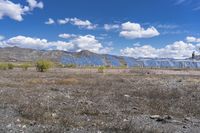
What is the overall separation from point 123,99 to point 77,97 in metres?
3.64

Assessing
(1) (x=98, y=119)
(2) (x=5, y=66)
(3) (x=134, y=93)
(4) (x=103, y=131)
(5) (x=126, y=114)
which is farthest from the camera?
(2) (x=5, y=66)

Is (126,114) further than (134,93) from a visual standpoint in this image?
No

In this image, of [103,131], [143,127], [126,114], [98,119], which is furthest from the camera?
[126,114]

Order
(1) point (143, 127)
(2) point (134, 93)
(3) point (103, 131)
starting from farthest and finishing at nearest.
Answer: (2) point (134, 93), (1) point (143, 127), (3) point (103, 131)

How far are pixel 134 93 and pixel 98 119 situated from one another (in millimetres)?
14423

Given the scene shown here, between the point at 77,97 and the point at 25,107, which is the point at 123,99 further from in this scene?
the point at 25,107

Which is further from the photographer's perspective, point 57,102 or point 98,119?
point 57,102

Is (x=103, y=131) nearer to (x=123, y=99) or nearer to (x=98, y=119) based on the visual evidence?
(x=98, y=119)

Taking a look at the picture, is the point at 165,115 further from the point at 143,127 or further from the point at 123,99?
the point at 123,99

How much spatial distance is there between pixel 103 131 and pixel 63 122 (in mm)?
2303

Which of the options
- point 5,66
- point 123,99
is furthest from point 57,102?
point 5,66

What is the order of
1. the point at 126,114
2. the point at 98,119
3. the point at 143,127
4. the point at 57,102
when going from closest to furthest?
the point at 143,127 → the point at 98,119 → the point at 126,114 → the point at 57,102

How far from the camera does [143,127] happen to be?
55.1ft

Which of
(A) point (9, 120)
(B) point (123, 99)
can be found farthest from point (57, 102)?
(A) point (9, 120)
